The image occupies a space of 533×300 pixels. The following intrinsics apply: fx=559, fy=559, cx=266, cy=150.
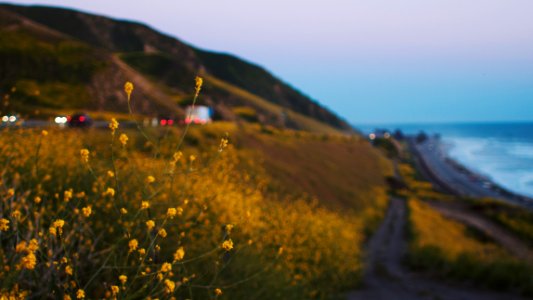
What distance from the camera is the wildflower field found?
4.73 metres

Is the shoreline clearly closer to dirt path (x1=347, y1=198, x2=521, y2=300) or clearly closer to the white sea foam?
the white sea foam

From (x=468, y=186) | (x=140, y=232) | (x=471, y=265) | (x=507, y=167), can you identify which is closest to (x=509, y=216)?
(x=471, y=265)

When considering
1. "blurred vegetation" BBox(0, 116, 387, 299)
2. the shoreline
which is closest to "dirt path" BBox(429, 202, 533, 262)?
the shoreline

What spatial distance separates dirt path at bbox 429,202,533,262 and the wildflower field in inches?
853

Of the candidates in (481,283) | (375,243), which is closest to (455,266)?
(481,283)

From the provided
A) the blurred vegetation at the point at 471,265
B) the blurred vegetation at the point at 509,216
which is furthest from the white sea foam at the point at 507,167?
the blurred vegetation at the point at 471,265

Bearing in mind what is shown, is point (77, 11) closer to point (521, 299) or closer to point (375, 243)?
point (375, 243)

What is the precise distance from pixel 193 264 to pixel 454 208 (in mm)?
50429

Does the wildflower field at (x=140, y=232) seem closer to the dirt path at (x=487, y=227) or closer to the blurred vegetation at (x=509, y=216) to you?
the dirt path at (x=487, y=227)

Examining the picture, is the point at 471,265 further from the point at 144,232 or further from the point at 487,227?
the point at 487,227

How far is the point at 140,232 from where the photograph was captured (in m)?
7.65

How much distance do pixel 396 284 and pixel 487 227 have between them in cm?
2741

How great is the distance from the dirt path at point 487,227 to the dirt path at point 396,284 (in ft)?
24.7

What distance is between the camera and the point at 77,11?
14538cm
